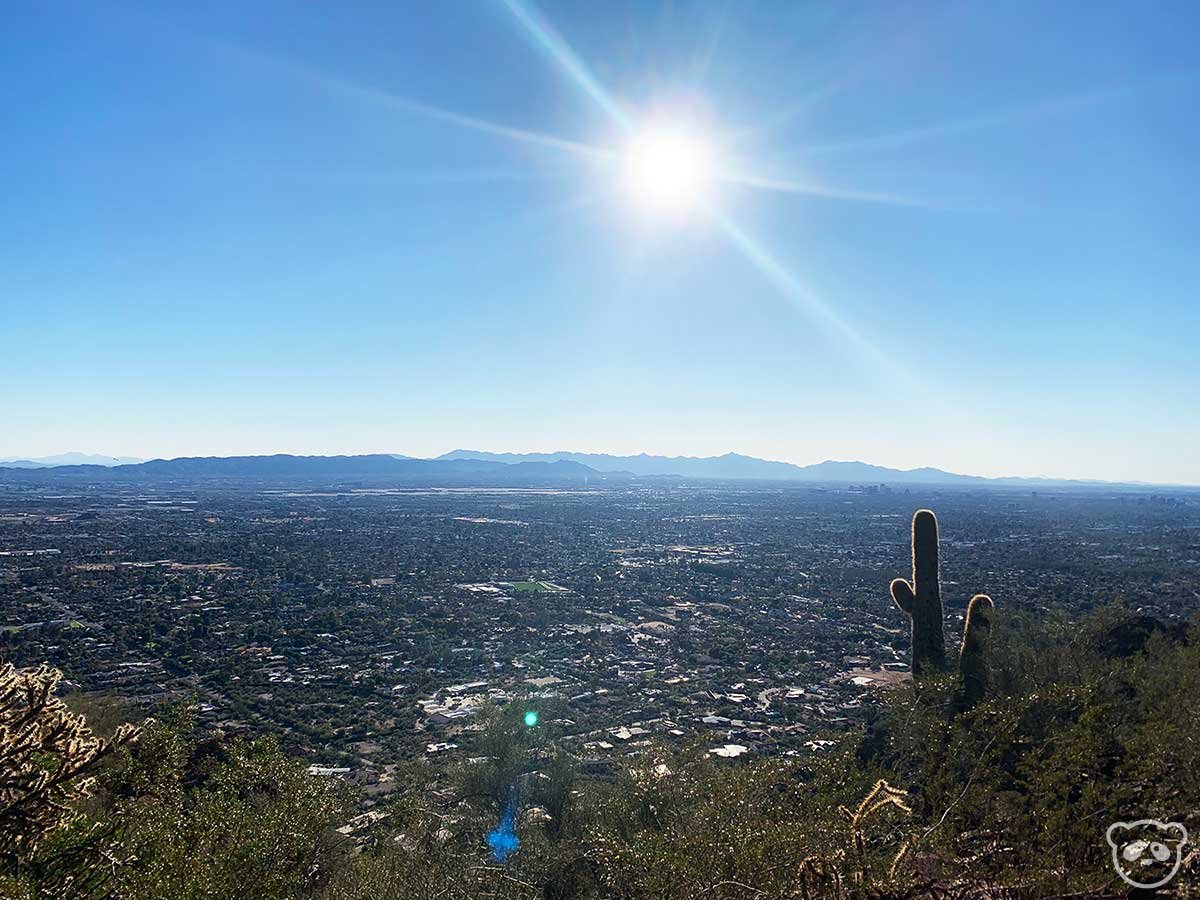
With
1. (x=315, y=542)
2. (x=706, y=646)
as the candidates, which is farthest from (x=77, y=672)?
(x=315, y=542)

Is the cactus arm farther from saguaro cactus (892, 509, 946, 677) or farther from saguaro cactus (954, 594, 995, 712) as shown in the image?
saguaro cactus (954, 594, 995, 712)

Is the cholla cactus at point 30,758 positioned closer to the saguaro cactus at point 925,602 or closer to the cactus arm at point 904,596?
the saguaro cactus at point 925,602

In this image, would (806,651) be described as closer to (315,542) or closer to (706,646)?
(706,646)

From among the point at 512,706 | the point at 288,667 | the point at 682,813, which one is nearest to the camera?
the point at 682,813

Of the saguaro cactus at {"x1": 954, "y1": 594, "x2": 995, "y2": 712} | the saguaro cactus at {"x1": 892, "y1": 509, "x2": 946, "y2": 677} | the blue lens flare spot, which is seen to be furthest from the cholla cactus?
the saguaro cactus at {"x1": 892, "y1": 509, "x2": 946, "y2": 677}

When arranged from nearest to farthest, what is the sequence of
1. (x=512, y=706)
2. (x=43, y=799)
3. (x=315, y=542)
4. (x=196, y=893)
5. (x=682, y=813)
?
(x=43, y=799), (x=196, y=893), (x=682, y=813), (x=512, y=706), (x=315, y=542)

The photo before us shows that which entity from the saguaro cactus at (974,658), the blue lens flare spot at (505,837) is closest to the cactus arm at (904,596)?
the saguaro cactus at (974,658)
